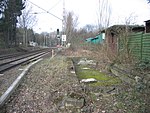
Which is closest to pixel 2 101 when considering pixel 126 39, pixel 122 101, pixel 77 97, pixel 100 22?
pixel 77 97

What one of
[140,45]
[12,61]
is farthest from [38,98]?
[12,61]

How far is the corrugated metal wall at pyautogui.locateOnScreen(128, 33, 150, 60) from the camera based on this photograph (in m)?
10.3

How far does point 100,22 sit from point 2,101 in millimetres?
16671

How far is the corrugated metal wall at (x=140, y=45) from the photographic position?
1028cm

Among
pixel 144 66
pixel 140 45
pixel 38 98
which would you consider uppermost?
pixel 140 45

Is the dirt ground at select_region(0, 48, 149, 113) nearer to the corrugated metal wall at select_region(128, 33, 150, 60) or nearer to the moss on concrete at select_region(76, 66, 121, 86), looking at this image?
the moss on concrete at select_region(76, 66, 121, 86)

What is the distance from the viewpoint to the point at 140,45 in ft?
36.6

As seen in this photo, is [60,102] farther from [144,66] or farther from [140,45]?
[140,45]

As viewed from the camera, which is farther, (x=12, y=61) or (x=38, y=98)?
(x=12, y=61)

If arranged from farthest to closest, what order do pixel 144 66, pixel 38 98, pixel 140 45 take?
1. pixel 140 45
2. pixel 144 66
3. pixel 38 98

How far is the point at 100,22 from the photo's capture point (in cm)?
2153

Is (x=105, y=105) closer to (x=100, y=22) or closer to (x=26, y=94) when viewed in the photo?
(x=26, y=94)

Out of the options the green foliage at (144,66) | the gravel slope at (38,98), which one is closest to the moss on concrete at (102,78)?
the green foliage at (144,66)

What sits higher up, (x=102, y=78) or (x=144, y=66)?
(x=144, y=66)
